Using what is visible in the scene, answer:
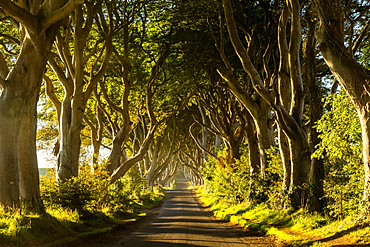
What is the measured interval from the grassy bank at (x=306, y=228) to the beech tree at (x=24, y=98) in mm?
7128

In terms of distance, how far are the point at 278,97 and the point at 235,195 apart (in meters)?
8.38

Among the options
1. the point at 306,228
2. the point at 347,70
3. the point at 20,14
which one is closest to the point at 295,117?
the point at 306,228

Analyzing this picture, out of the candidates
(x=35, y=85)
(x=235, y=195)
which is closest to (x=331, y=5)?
(x=35, y=85)

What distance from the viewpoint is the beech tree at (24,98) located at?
9.77 metres

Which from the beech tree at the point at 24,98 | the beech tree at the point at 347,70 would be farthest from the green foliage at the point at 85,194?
the beech tree at the point at 347,70

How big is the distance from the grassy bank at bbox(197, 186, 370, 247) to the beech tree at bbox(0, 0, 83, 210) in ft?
23.4

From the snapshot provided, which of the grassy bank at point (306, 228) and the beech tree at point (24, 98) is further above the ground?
the beech tree at point (24, 98)

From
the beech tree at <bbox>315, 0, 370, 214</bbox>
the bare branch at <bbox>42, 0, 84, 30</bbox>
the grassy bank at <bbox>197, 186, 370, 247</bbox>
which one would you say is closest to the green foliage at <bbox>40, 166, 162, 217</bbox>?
the bare branch at <bbox>42, 0, 84, 30</bbox>

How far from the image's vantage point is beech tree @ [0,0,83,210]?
32.0 feet

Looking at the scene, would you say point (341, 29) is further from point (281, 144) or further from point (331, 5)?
point (281, 144)

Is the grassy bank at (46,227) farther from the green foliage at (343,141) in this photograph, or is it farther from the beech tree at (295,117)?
the green foliage at (343,141)

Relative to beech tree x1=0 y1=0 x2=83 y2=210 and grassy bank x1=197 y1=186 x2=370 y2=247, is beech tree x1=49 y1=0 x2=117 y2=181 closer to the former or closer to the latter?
beech tree x1=0 y1=0 x2=83 y2=210

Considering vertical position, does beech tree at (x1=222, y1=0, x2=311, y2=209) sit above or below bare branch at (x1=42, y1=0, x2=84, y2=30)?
below

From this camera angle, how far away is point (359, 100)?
8508 millimetres
